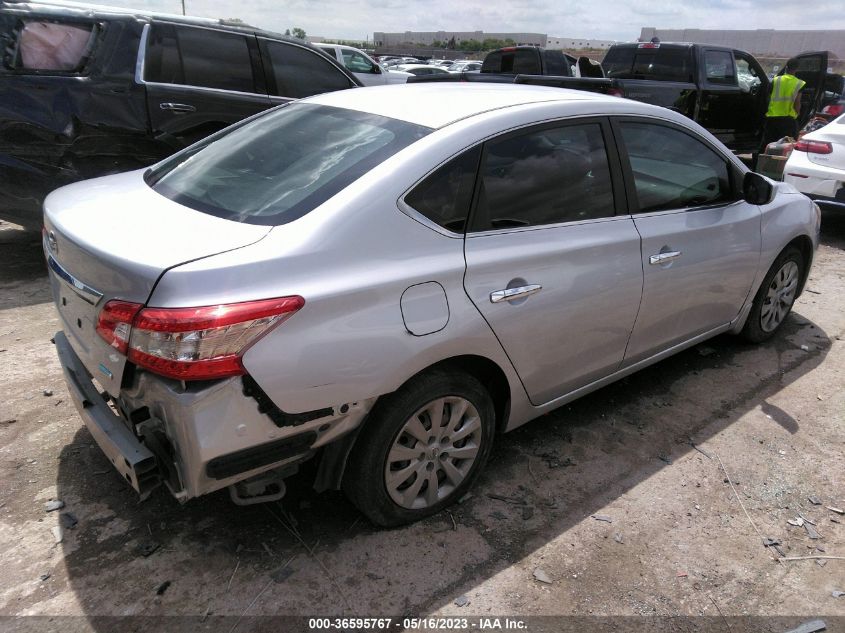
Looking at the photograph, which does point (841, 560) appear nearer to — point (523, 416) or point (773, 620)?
point (773, 620)

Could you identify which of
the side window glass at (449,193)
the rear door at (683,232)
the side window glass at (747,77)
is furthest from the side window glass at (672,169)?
the side window glass at (747,77)

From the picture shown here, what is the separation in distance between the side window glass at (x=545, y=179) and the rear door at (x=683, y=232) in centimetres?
21

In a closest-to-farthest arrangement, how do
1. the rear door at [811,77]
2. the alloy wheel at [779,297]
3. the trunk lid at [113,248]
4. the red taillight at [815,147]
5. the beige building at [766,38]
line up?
1. the trunk lid at [113,248]
2. the alloy wheel at [779,297]
3. the red taillight at [815,147]
4. the rear door at [811,77]
5. the beige building at [766,38]

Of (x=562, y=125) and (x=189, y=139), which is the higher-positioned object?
(x=562, y=125)

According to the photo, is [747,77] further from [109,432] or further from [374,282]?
[109,432]

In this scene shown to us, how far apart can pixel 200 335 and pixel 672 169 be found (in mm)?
2716

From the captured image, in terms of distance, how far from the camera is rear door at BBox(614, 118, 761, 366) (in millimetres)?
3287

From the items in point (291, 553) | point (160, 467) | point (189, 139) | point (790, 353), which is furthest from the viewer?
point (189, 139)

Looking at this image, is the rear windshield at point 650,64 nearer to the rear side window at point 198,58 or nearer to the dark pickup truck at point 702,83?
the dark pickup truck at point 702,83

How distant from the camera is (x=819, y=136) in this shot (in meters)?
7.21

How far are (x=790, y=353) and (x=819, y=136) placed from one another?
388 centimetres

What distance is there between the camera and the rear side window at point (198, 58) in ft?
17.6

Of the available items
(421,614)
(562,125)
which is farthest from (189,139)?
(421,614)

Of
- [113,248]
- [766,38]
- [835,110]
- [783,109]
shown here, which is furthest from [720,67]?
[766,38]
